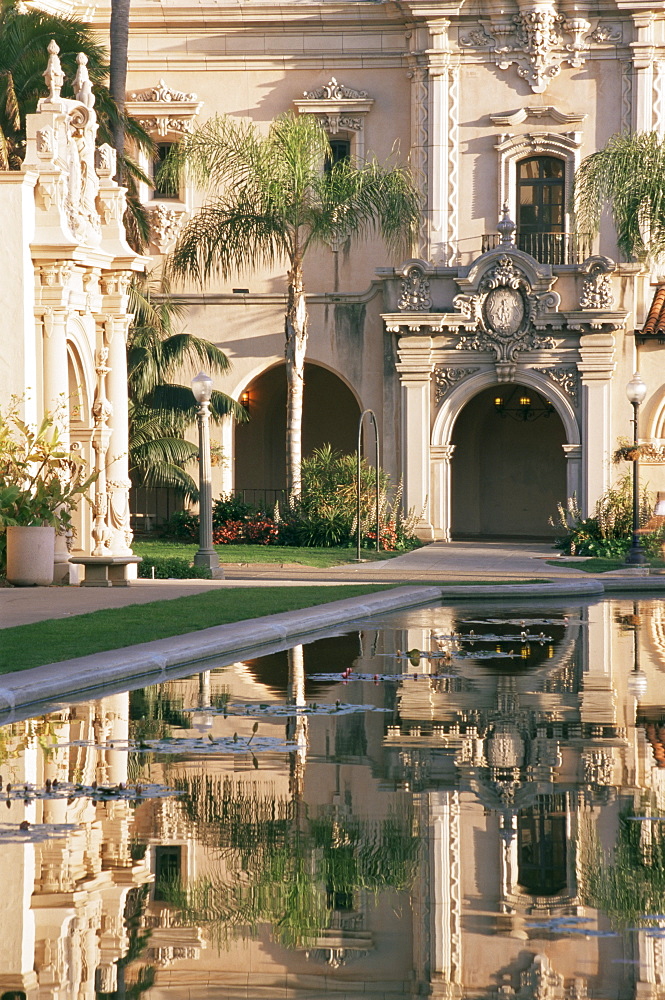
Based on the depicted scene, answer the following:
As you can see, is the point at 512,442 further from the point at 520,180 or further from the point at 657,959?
the point at 657,959

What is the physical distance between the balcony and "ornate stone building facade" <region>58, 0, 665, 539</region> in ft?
0.17

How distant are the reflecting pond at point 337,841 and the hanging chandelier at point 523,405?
24907 mm

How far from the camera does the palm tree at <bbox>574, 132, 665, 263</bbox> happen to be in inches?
1137

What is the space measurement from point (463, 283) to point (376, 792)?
2492 cm

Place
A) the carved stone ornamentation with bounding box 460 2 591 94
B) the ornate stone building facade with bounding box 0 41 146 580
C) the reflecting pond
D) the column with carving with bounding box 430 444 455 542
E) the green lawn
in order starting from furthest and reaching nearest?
the carved stone ornamentation with bounding box 460 2 591 94
the column with carving with bounding box 430 444 455 542
the green lawn
the ornate stone building facade with bounding box 0 41 146 580
the reflecting pond

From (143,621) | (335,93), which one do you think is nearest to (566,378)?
(335,93)

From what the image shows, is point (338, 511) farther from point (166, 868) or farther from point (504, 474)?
point (166, 868)

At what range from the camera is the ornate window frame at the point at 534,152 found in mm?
35469

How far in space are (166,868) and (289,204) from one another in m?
25.6

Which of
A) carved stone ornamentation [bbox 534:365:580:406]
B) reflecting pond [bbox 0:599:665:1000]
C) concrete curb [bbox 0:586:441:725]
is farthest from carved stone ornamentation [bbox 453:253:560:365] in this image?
reflecting pond [bbox 0:599:665:1000]

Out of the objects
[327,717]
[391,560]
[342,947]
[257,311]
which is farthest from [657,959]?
[257,311]

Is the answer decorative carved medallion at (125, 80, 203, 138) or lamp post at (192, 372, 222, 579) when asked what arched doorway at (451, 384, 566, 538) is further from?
lamp post at (192, 372, 222, 579)

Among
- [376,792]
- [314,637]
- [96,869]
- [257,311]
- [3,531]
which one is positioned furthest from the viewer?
[257,311]

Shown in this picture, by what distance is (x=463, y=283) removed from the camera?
32406 millimetres
